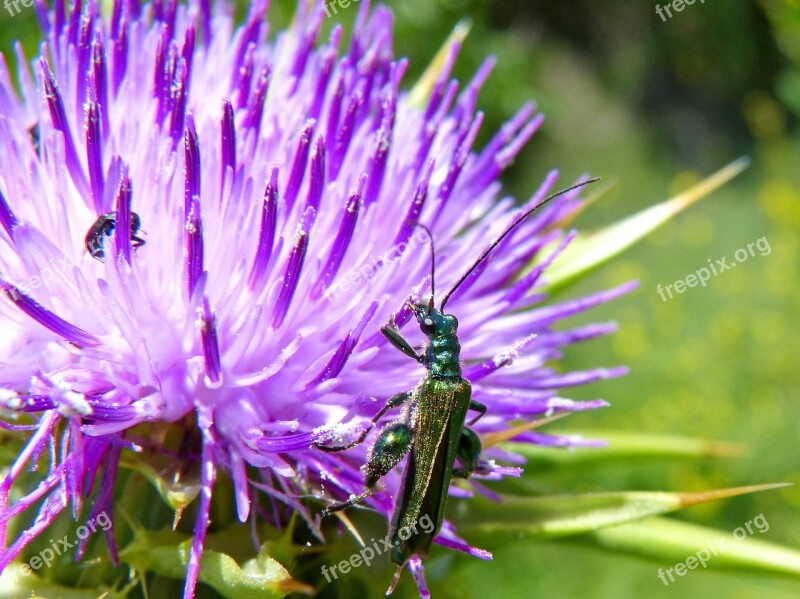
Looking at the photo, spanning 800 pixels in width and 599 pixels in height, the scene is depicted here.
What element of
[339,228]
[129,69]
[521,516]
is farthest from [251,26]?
[521,516]

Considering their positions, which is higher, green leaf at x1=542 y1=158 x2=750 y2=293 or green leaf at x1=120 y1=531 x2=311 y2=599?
green leaf at x1=542 y1=158 x2=750 y2=293

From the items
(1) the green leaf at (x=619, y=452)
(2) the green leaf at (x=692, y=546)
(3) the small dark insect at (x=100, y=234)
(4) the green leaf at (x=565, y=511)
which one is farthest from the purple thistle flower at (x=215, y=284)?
(1) the green leaf at (x=619, y=452)

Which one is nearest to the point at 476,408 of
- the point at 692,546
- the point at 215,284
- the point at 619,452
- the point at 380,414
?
the point at 380,414

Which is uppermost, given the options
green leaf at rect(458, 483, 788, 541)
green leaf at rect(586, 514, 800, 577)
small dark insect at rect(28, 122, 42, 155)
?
small dark insect at rect(28, 122, 42, 155)

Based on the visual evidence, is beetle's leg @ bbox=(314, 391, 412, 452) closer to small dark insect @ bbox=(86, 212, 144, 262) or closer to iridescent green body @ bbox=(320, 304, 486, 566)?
iridescent green body @ bbox=(320, 304, 486, 566)

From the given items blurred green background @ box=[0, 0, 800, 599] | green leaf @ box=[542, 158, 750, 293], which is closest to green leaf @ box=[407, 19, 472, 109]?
green leaf @ box=[542, 158, 750, 293]

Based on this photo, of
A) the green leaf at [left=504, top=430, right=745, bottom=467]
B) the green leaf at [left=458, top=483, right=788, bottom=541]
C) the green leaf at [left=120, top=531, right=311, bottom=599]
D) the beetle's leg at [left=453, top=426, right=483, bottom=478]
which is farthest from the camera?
the green leaf at [left=504, top=430, right=745, bottom=467]

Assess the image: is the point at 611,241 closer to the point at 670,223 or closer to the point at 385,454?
the point at 385,454
